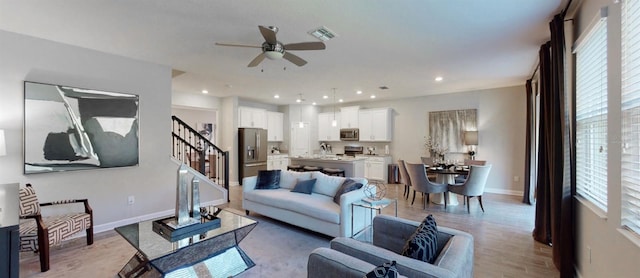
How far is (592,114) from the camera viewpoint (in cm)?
226

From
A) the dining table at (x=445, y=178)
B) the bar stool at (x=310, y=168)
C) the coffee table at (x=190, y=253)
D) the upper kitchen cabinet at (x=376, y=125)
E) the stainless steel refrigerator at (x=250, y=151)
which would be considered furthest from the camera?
the upper kitchen cabinet at (x=376, y=125)

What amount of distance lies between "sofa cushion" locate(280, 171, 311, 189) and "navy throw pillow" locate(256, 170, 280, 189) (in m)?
0.09

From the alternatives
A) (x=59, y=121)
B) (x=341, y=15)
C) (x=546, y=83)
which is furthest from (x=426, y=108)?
(x=59, y=121)

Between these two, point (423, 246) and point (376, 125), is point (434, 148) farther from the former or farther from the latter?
point (423, 246)

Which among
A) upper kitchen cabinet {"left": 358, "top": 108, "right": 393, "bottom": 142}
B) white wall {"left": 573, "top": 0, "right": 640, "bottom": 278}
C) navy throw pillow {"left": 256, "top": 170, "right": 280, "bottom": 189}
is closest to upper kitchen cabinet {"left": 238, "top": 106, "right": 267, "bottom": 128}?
upper kitchen cabinet {"left": 358, "top": 108, "right": 393, "bottom": 142}

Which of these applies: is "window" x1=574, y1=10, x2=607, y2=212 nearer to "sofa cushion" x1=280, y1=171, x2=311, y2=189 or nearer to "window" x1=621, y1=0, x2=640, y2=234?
"window" x1=621, y1=0, x2=640, y2=234

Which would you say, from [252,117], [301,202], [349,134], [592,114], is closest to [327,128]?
[349,134]

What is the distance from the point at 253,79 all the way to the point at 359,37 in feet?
9.38

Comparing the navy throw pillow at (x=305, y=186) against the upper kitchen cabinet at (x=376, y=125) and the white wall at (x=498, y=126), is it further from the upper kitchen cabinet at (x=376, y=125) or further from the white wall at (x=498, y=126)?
the white wall at (x=498, y=126)

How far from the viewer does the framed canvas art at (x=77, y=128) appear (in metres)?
3.26

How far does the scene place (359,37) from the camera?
3.19 metres

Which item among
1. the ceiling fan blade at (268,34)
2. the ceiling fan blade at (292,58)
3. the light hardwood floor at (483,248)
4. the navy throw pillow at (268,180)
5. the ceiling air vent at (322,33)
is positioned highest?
the ceiling air vent at (322,33)

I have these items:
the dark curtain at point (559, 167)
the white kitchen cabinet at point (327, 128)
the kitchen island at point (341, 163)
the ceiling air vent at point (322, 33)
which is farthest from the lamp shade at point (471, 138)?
the ceiling air vent at point (322, 33)

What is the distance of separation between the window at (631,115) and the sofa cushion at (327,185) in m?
2.90
